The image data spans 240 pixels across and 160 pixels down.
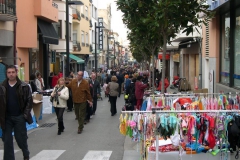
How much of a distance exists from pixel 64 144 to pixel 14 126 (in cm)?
276

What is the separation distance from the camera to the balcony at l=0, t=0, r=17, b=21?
14226mm

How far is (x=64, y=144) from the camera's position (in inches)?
376

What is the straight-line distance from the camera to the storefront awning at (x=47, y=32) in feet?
65.1

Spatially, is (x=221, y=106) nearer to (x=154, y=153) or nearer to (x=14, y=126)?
(x=154, y=153)

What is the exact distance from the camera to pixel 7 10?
14.8 metres

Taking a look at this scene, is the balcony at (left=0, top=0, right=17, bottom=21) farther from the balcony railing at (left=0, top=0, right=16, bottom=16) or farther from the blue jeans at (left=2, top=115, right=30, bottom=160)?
the blue jeans at (left=2, top=115, right=30, bottom=160)

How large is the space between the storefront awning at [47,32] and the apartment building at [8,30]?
3.08 meters

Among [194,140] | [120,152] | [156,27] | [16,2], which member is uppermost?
[16,2]

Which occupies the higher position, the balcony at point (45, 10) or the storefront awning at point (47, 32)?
the balcony at point (45, 10)

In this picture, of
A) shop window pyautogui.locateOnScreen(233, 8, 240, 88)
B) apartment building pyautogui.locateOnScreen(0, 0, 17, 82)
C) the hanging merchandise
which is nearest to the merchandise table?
the hanging merchandise

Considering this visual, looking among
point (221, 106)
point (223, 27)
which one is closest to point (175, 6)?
point (221, 106)

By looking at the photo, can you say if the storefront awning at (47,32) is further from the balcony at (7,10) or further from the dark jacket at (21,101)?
the dark jacket at (21,101)

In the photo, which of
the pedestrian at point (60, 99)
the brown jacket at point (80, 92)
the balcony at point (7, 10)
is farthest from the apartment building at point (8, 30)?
the brown jacket at point (80, 92)

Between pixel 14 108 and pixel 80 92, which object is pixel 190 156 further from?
pixel 80 92
